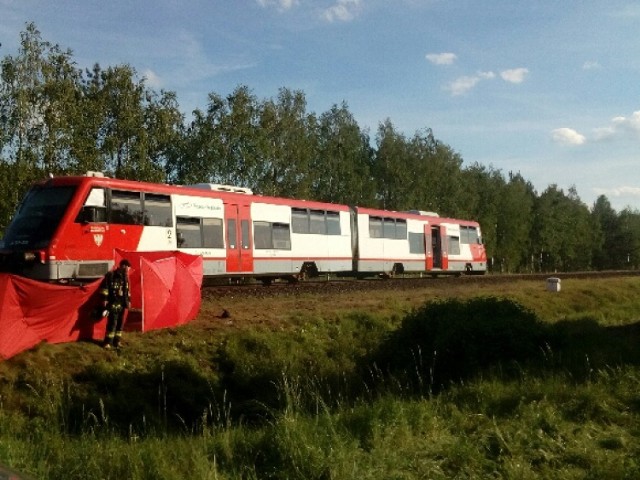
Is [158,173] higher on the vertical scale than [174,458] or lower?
higher

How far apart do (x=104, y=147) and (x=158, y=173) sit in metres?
3.20

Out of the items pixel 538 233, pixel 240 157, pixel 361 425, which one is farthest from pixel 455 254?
pixel 538 233

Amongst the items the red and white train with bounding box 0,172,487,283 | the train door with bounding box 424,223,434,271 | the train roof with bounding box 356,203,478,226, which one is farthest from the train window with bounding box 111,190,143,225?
the train door with bounding box 424,223,434,271

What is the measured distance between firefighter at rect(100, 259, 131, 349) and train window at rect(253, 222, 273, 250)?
10.8 meters

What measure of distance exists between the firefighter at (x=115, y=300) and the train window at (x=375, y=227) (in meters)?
19.4

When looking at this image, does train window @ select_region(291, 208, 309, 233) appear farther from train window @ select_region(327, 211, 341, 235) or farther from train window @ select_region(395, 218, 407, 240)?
train window @ select_region(395, 218, 407, 240)

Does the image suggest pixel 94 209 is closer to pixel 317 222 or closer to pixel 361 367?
pixel 361 367

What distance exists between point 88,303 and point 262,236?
11.4 metres

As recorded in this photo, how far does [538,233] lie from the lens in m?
87.3

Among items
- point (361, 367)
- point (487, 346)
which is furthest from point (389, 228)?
point (487, 346)

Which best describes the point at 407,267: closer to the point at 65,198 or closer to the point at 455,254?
the point at 455,254

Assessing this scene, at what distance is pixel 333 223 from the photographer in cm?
2886

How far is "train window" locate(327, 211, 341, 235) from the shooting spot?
93.7 feet

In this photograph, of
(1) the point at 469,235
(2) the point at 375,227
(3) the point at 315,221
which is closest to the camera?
(3) the point at 315,221
